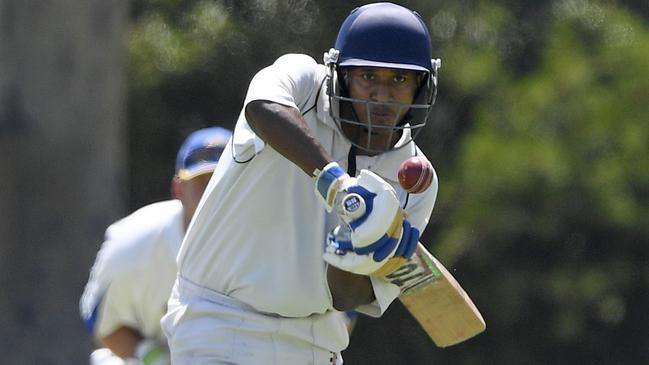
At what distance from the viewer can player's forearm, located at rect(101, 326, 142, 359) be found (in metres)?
5.48

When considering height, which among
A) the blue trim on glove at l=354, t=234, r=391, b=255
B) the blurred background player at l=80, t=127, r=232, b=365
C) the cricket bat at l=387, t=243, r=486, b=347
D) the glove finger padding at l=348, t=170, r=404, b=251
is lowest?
the blurred background player at l=80, t=127, r=232, b=365

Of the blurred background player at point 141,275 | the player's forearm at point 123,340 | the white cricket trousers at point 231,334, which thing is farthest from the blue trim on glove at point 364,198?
the player's forearm at point 123,340

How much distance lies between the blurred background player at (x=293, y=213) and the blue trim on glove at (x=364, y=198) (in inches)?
11.5

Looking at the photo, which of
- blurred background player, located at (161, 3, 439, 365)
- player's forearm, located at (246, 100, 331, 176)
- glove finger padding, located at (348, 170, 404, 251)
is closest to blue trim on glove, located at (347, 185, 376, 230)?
glove finger padding, located at (348, 170, 404, 251)

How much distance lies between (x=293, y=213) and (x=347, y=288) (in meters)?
0.23

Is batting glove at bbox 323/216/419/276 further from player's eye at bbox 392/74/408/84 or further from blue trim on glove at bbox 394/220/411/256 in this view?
player's eye at bbox 392/74/408/84

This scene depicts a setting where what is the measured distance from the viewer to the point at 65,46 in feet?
20.6

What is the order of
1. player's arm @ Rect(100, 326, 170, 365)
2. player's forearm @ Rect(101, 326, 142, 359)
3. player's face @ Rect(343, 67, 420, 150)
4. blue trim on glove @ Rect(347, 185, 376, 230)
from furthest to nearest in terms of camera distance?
player's forearm @ Rect(101, 326, 142, 359) < player's arm @ Rect(100, 326, 170, 365) < player's face @ Rect(343, 67, 420, 150) < blue trim on glove @ Rect(347, 185, 376, 230)

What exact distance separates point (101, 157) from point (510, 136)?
11.6 feet

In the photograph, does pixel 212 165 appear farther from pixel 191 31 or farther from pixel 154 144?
pixel 154 144

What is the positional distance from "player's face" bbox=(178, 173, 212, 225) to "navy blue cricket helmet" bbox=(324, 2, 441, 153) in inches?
54.3

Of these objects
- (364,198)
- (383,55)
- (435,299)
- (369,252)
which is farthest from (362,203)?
(435,299)

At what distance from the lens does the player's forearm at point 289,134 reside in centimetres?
376

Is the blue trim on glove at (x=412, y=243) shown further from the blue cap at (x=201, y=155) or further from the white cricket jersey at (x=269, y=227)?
the blue cap at (x=201, y=155)
